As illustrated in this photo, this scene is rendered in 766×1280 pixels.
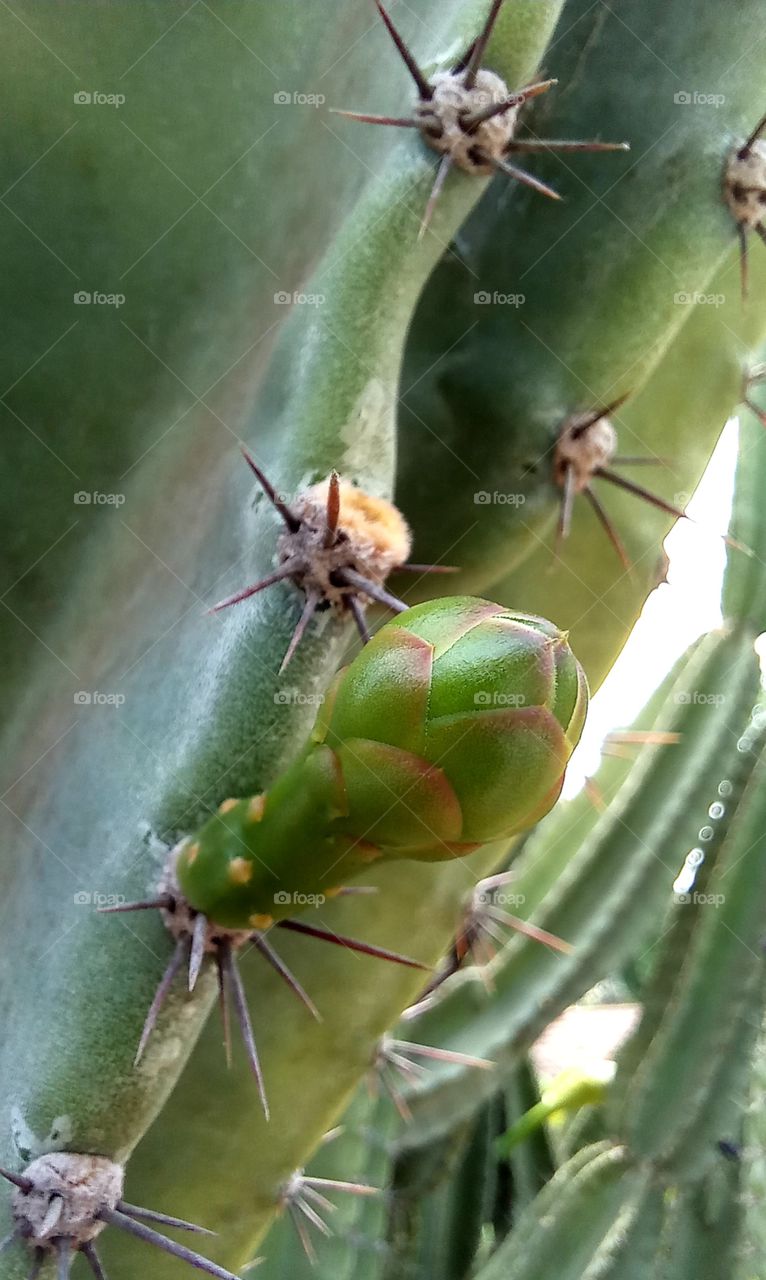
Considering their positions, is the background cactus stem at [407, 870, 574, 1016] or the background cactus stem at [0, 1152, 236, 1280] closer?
the background cactus stem at [0, 1152, 236, 1280]

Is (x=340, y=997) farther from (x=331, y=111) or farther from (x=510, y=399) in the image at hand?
(x=331, y=111)

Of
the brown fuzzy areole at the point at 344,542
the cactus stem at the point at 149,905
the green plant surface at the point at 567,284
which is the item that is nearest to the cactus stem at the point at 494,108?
the green plant surface at the point at 567,284

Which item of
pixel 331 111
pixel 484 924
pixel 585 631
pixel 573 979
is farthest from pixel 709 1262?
pixel 331 111

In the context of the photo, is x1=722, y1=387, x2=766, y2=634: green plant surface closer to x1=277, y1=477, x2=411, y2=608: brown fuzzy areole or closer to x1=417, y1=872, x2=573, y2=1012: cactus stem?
x1=417, y1=872, x2=573, y2=1012: cactus stem

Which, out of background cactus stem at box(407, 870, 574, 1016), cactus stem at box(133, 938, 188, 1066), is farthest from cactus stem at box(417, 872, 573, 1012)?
cactus stem at box(133, 938, 188, 1066)

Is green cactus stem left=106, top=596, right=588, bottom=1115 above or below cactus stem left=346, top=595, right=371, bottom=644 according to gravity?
below
